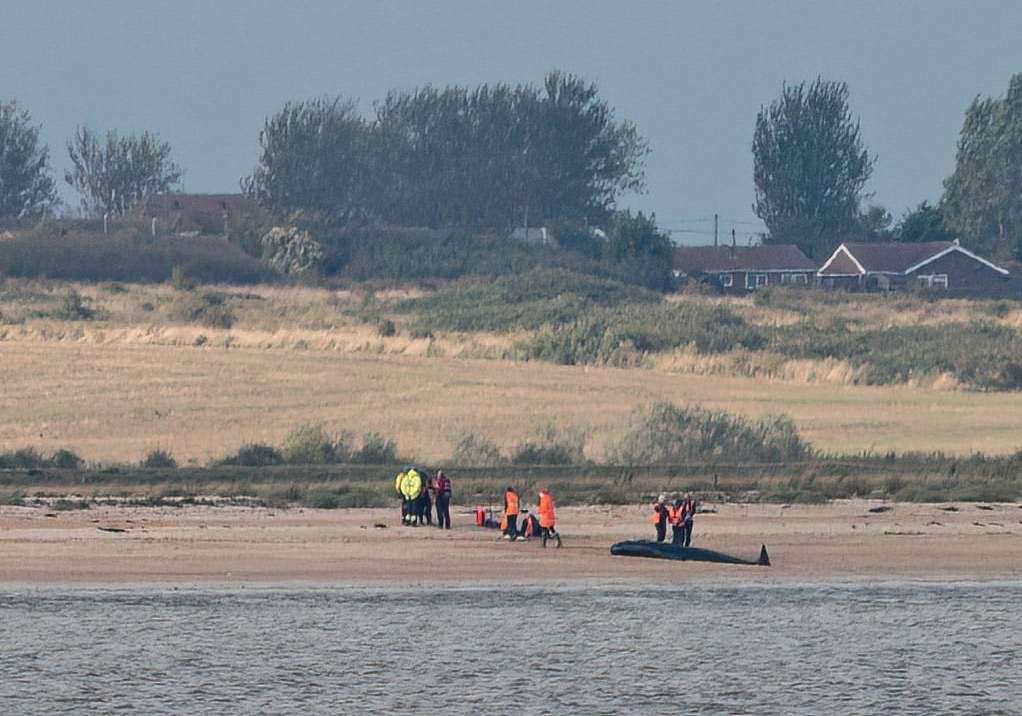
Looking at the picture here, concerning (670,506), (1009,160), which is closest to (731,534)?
(670,506)

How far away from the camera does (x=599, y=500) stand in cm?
3106

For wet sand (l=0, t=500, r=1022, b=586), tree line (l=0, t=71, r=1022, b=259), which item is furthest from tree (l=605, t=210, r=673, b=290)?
wet sand (l=0, t=500, r=1022, b=586)

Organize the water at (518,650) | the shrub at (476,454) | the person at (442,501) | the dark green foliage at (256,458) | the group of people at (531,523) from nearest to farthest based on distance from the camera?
the water at (518,650) → the group of people at (531,523) → the person at (442,501) → the dark green foliage at (256,458) → the shrub at (476,454)

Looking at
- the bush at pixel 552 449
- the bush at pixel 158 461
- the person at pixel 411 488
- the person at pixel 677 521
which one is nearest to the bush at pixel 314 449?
the bush at pixel 158 461

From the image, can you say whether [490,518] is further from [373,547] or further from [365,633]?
[365,633]

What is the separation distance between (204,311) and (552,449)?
29.7m

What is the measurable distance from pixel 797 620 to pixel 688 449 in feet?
44.8

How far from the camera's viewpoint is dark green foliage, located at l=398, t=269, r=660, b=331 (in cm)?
6731

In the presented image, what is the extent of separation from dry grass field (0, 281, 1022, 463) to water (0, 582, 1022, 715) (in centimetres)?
1331

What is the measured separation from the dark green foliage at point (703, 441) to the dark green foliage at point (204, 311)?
2620cm

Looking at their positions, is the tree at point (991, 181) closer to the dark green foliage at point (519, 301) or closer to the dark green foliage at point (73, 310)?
the dark green foliage at point (519, 301)

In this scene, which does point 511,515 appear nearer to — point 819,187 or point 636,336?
point 636,336

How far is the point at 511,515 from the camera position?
26344 mm

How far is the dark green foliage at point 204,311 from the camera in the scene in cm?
6369
